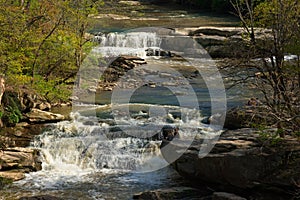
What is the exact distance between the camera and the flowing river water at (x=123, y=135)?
42.7ft

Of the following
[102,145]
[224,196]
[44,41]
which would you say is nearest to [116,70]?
[44,41]

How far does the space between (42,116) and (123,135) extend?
360 centimetres

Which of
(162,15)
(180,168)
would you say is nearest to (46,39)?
(180,168)

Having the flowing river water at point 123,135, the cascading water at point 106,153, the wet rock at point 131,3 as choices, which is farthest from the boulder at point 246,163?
the wet rock at point 131,3

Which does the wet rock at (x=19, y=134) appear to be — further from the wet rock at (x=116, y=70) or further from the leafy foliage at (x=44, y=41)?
the wet rock at (x=116, y=70)

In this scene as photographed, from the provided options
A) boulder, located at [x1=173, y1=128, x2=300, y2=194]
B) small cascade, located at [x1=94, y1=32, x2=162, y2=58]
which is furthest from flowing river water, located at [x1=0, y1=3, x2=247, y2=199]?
small cascade, located at [x1=94, y1=32, x2=162, y2=58]

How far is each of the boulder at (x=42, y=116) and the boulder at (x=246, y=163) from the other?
6.80m

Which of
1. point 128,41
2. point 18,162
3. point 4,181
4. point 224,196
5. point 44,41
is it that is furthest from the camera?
point 128,41

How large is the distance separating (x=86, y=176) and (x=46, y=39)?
8.04 meters

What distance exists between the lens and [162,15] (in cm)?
4775

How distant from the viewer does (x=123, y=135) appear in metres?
16.0

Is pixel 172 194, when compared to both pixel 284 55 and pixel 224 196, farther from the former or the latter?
pixel 284 55

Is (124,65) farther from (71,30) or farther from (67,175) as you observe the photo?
(67,175)

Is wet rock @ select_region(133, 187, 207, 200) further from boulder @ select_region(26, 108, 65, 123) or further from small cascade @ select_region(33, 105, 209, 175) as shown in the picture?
boulder @ select_region(26, 108, 65, 123)
